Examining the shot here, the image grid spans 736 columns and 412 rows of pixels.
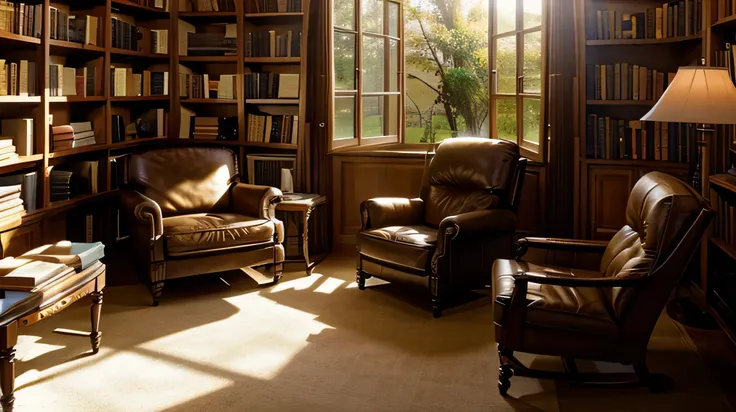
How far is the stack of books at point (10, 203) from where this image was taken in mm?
4266

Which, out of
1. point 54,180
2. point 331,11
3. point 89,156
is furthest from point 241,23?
point 54,180

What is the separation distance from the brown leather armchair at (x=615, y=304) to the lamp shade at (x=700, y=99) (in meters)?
0.53

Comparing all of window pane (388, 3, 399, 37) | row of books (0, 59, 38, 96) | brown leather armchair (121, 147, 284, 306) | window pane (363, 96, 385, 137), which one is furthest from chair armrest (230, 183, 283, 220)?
window pane (388, 3, 399, 37)

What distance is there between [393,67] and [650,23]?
2.14 meters

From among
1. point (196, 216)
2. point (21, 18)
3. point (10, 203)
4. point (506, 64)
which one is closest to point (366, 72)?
point (506, 64)

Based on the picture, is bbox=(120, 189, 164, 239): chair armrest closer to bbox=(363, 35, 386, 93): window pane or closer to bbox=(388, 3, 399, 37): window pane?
bbox=(363, 35, 386, 93): window pane

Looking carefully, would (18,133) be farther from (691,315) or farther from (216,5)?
(691,315)

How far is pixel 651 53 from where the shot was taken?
533cm

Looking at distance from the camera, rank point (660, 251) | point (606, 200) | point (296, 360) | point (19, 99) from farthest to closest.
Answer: point (606, 200)
point (19, 99)
point (296, 360)
point (660, 251)

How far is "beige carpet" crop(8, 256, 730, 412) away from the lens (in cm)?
312

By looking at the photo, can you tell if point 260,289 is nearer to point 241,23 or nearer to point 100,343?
point 100,343

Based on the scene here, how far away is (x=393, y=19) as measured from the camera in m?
6.25

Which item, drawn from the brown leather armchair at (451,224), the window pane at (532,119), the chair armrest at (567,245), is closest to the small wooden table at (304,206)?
the brown leather armchair at (451,224)

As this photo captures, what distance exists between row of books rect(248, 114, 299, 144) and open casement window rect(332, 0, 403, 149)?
351 mm
